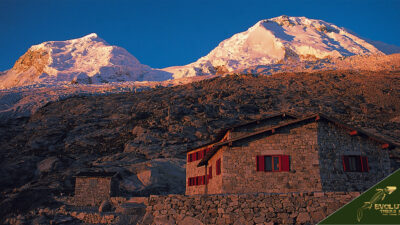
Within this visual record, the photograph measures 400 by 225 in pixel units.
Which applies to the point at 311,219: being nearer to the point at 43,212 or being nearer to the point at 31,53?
the point at 43,212

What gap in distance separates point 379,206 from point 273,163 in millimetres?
10153

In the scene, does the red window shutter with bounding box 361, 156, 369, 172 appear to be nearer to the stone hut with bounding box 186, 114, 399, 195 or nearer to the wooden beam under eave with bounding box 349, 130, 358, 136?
the stone hut with bounding box 186, 114, 399, 195

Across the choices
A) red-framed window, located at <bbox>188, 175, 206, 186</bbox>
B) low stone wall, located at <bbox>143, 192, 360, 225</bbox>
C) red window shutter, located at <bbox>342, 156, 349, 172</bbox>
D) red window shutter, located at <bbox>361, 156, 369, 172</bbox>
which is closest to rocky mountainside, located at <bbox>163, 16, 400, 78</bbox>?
red-framed window, located at <bbox>188, 175, 206, 186</bbox>

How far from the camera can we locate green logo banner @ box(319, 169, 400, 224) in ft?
40.6

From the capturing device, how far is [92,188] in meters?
34.6

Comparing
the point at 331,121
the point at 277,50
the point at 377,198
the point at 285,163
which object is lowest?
the point at 377,198

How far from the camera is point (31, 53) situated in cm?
19950

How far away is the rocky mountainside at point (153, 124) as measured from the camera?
43.3m

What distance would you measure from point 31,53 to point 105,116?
150 metres

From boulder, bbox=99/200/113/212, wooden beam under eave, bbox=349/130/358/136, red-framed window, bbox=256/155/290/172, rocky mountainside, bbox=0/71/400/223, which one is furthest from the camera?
rocky mountainside, bbox=0/71/400/223

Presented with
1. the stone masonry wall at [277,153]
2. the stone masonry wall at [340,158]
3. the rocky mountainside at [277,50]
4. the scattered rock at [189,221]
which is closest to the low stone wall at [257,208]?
the scattered rock at [189,221]

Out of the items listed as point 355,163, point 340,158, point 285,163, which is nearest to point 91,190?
point 285,163

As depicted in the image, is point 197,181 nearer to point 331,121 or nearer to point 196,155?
point 196,155

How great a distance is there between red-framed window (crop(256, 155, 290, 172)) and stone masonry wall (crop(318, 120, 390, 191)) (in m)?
2.21
